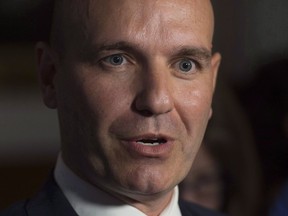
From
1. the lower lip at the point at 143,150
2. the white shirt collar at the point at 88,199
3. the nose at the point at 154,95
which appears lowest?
the white shirt collar at the point at 88,199

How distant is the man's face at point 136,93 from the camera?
0.76 metres

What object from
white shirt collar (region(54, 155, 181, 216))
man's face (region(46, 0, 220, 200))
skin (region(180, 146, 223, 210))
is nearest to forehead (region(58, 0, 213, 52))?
man's face (region(46, 0, 220, 200))

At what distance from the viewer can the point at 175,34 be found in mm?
777

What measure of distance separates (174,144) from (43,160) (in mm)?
477

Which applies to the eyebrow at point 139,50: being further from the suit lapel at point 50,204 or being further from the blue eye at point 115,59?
the suit lapel at point 50,204

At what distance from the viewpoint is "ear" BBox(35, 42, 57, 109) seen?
0.83 metres

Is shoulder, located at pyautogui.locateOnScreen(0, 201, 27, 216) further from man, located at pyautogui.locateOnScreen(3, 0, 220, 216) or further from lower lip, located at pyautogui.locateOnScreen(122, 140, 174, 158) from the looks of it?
lower lip, located at pyautogui.locateOnScreen(122, 140, 174, 158)

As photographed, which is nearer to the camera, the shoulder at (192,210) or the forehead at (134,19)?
the forehead at (134,19)

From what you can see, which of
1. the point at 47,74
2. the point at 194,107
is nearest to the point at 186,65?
the point at 194,107

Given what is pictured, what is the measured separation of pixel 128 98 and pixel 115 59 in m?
0.04

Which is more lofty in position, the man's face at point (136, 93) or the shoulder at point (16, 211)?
the man's face at point (136, 93)

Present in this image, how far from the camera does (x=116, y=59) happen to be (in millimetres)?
770

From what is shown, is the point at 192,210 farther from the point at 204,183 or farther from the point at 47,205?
the point at 204,183

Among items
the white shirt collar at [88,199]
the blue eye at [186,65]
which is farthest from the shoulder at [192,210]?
the blue eye at [186,65]
